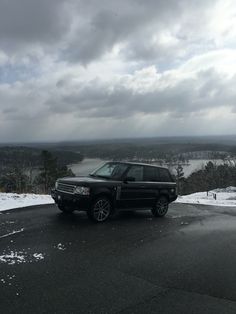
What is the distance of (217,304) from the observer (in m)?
4.83

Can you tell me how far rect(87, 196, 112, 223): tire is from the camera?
991 cm

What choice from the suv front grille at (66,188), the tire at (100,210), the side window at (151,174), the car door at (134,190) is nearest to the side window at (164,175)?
the side window at (151,174)

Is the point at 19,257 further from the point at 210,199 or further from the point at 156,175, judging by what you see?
the point at 210,199

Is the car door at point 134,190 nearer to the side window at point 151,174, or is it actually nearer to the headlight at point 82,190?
the side window at point 151,174

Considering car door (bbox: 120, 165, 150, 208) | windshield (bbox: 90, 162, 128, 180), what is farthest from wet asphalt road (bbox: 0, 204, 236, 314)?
windshield (bbox: 90, 162, 128, 180)

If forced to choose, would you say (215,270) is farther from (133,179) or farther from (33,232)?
(133,179)

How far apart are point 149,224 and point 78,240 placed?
115 inches

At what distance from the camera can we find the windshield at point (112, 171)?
35.8 feet

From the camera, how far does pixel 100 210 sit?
10.1 metres

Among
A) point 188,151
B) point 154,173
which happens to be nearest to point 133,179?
point 154,173

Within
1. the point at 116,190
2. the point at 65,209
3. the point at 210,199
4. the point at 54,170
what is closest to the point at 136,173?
the point at 116,190

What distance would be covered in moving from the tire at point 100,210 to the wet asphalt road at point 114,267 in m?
0.35

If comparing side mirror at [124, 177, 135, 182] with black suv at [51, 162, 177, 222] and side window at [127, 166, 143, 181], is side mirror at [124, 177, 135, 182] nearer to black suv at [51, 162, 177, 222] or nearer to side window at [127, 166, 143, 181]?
black suv at [51, 162, 177, 222]

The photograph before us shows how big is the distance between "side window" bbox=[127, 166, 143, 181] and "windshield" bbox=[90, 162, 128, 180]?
0.19 m
